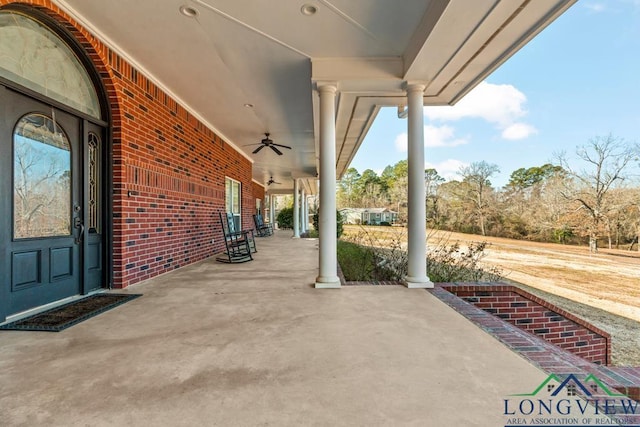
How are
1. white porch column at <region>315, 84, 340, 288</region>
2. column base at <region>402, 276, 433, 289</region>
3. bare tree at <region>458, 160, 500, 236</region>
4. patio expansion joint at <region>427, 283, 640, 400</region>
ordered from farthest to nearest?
1. bare tree at <region>458, 160, 500, 236</region>
2. white porch column at <region>315, 84, 340, 288</region>
3. column base at <region>402, 276, 433, 289</region>
4. patio expansion joint at <region>427, 283, 640, 400</region>

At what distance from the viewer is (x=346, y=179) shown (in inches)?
1731

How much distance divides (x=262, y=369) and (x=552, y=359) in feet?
5.76

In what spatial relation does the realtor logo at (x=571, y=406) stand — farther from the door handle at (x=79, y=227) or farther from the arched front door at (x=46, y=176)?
the door handle at (x=79, y=227)

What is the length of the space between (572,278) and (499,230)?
11394mm

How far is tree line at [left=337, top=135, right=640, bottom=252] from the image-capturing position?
15773 mm

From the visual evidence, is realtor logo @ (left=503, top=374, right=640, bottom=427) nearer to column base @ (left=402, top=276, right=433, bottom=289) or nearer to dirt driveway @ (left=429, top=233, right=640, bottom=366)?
column base @ (left=402, top=276, right=433, bottom=289)

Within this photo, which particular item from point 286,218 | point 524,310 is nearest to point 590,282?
point 524,310

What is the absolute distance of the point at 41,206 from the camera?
2793 mm

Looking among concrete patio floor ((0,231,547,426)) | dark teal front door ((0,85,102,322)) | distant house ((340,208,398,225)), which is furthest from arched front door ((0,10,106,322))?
distant house ((340,208,398,225))

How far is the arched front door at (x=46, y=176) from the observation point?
2.47m

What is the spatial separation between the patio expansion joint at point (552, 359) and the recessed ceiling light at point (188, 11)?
3698 millimetres

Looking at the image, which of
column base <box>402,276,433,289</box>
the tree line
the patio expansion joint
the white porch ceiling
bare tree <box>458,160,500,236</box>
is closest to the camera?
the patio expansion joint

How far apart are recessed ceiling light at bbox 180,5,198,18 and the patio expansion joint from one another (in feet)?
12.1

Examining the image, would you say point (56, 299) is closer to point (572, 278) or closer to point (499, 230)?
point (572, 278)
